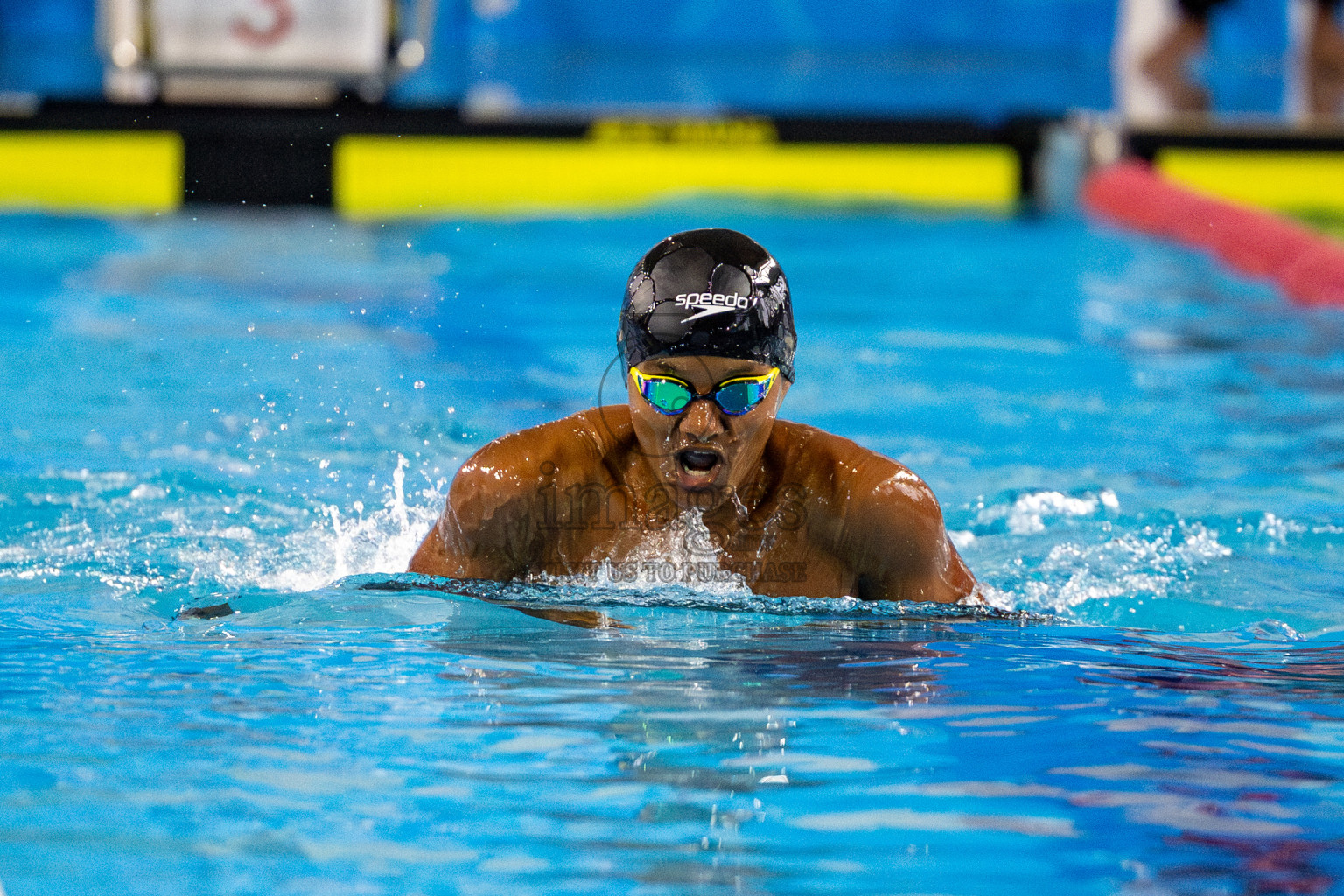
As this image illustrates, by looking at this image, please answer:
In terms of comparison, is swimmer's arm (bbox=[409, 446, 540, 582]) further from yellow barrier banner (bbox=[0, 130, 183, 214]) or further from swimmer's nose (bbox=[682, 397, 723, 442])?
yellow barrier banner (bbox=[0, 130, 183, 214])

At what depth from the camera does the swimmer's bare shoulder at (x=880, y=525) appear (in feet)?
10.3

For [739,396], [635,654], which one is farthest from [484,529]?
[739,396]

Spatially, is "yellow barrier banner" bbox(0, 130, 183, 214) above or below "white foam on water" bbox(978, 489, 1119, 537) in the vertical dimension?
above

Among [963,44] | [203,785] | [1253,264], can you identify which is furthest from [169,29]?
[963,44]

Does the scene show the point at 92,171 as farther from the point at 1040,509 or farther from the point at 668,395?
the point at 668,395

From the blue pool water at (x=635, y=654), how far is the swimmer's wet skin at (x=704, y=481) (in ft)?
0.27

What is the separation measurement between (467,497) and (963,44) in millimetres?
17809

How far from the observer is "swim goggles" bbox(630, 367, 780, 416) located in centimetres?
304

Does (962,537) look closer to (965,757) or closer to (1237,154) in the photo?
(965,757)

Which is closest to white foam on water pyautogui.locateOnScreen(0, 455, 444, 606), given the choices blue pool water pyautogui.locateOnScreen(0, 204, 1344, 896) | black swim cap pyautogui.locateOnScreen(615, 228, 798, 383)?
blue pool water pyautogui.locateOnScreen(0, 204, 1344, 896)

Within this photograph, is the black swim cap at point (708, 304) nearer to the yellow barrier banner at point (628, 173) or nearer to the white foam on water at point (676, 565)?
the white foam on water at point (676, 565)

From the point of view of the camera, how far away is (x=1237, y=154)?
9.83 meters

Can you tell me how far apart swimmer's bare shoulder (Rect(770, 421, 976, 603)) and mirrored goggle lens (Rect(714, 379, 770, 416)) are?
0.92 feet

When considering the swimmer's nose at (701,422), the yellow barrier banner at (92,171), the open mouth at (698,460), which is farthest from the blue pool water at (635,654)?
the yellow barrier banner at (92,171)
